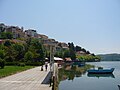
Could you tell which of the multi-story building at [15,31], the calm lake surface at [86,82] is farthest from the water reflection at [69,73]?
the multi-story building at [15,31]

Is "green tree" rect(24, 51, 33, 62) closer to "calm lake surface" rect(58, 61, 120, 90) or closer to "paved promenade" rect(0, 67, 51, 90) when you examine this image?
"calm lake surface" rect(58, 61, 120, 90)

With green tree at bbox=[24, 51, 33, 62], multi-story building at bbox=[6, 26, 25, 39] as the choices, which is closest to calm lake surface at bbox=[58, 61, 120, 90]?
green tree at bbox=[24, 51, 33, 62]

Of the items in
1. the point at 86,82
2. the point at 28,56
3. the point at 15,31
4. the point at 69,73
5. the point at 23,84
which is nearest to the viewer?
the point at 23,84

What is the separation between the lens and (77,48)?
173 metres

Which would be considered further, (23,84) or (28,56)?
(28,56)

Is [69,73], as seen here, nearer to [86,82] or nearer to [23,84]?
[86,82]

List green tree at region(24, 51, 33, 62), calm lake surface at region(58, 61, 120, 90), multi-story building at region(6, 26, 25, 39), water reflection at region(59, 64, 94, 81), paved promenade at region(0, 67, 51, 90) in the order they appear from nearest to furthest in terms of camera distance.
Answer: paved promenade at region(0, 67, 51, 90), calm lake surface at region(58, 61, 120, 90), water reflection at region(59, 64, 94, 81), green tree at region(24, 51, 33, 62), multi-story building at region(6, 26, 25, 39)

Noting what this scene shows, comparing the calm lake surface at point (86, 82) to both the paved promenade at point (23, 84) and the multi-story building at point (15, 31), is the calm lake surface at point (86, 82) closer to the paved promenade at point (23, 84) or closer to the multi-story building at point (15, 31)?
the paved promenade at point (23, 84)

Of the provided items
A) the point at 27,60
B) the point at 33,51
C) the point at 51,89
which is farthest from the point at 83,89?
the point at 33,51

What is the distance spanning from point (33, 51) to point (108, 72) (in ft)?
76.3

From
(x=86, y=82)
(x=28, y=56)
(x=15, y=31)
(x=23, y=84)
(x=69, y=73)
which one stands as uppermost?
(x=15, y=31)

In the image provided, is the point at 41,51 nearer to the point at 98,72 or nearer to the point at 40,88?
the point at 98,72

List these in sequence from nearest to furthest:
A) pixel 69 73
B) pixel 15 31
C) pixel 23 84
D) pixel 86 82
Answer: pixel 23 84
pixel 86 82
pixel 69 73
pixel 15 31

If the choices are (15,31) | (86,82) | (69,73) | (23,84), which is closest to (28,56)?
(69,73)
